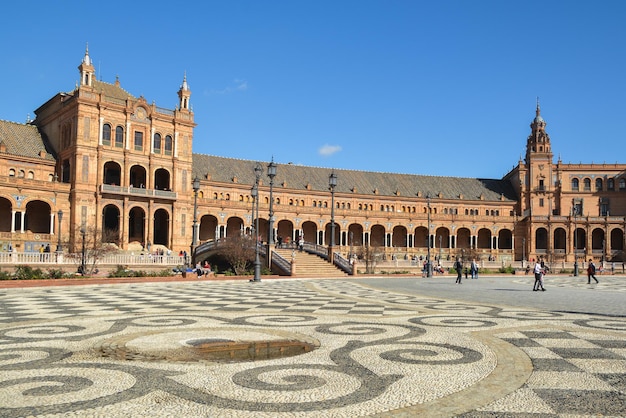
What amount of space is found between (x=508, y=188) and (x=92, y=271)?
8381 cm

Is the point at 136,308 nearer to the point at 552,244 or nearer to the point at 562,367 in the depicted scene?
the point at 562,367

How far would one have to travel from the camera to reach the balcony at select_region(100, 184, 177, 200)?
6119 centimetres

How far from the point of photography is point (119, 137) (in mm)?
63688

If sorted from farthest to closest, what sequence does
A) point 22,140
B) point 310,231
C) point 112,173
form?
point 310,231
point 112,173
point 22,140

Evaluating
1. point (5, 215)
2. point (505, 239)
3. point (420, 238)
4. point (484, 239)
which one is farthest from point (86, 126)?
point (505, 239)

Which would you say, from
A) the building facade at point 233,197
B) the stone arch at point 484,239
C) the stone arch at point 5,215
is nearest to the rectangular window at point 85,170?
the building facade at point 233,197

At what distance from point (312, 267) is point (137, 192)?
28544 mm

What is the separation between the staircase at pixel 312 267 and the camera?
42.8m

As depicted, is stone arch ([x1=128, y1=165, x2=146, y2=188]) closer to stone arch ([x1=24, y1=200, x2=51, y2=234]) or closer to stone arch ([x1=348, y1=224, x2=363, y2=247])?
stone arch ([x1=24, y1=200, x2=51, y2=234])

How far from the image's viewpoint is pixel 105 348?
9.02 meters

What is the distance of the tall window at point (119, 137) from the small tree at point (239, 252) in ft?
80.6

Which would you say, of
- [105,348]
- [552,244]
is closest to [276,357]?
[105,348]

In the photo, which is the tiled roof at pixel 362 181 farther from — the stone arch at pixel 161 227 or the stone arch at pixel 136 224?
the stone arch at pixel 136 224

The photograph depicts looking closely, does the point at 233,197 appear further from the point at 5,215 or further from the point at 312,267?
the point at 312,267
